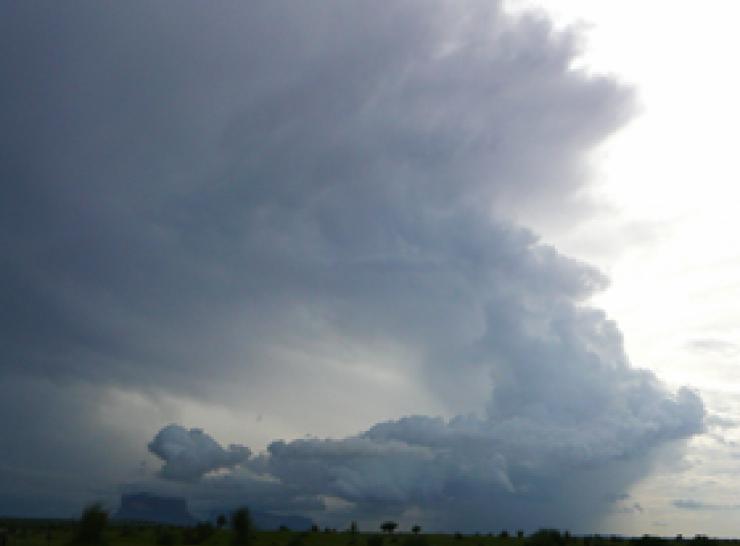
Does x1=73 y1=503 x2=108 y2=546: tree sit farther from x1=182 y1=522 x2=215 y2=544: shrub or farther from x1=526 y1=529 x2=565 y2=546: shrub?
x1=526 y1=529 x2=565 y2=546: shrub

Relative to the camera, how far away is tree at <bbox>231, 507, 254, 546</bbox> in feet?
257

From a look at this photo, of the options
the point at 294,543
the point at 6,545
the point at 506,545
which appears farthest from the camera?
the point at 506,545

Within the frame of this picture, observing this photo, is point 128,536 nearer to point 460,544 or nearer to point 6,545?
point 6,545

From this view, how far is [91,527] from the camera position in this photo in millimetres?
72875

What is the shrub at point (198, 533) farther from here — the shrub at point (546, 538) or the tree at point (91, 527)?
the shrub at point (546, 538)

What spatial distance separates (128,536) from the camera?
262 ft

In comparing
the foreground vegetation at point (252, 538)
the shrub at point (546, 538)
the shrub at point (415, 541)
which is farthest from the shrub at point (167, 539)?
the shrub at point (546, 538)

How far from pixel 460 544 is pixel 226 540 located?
30.6 m

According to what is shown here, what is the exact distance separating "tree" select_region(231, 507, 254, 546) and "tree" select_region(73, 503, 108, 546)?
49.8 ft

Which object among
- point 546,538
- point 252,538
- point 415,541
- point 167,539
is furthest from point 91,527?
point 546,538

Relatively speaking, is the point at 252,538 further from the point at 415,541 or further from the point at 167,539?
the point at 415,541

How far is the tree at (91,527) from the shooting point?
236 feet

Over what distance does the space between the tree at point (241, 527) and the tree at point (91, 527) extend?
1518 cm

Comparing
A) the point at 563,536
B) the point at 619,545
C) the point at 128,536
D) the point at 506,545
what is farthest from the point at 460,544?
the point at 128,536
